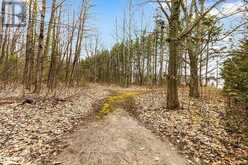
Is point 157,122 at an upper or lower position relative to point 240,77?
lower

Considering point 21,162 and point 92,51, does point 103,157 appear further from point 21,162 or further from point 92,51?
point 92,51

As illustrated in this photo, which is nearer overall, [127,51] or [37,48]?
[37,48]

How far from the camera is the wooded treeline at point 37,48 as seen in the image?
11.9 metres

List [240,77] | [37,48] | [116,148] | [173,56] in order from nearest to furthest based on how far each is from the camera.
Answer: [116,148] → [240,77] → [173,56] → [37,48]

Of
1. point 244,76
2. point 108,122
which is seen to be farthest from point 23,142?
point 244,76

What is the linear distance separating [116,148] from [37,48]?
11.8m

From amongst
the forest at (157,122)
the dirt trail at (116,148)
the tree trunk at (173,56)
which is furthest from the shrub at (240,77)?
the dirt trail at (116,148)

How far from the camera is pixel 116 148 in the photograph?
5.56 m

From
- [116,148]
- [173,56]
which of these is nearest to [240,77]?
[173,56]

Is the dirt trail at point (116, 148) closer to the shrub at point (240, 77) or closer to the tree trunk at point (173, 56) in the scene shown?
the tree trunk at point (173, 56)

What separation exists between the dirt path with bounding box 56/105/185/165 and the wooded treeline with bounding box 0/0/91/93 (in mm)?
4588

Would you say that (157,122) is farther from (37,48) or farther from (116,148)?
(37,48)

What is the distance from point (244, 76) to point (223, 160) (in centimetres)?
319

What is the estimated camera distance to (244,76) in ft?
24.4
